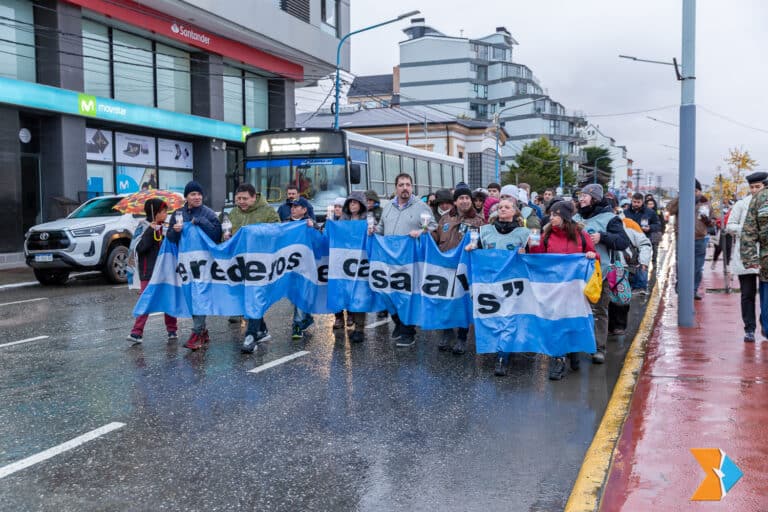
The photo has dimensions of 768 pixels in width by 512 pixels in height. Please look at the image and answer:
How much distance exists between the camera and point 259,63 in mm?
31469

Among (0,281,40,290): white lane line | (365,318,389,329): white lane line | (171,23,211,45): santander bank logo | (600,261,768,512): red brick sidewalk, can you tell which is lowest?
(600,261,768,512): red brick sidewalk

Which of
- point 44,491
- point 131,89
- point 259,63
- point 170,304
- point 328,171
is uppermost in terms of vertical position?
point 259,63

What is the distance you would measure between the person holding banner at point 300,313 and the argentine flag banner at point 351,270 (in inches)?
16.8

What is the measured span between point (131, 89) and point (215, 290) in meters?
19.5

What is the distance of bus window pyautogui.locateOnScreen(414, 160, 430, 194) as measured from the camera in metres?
22.5

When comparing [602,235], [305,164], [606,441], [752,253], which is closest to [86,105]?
[305,164]

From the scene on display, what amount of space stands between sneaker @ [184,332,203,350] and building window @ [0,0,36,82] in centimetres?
1603

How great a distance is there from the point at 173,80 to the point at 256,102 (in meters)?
5.45

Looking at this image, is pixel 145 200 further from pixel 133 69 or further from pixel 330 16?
pixel 330 16

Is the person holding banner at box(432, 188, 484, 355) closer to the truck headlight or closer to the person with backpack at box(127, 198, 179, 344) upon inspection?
the person with backpack at box(127, 198, 179, 344)

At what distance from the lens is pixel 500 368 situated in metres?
7.21

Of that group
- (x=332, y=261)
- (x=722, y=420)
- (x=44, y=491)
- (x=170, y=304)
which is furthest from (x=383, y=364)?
(x=44, y=491)

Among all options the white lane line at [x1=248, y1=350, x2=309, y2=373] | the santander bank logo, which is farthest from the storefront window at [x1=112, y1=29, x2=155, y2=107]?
the white lane line at [x1=248, y1=350, x2=309, y2=373]

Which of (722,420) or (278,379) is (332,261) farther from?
(722,420)
